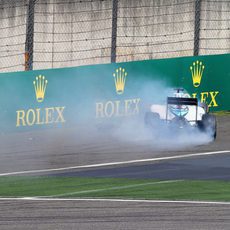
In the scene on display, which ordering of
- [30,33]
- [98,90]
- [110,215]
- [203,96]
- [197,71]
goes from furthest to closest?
1. [203,96]
2. [197,71]
3. [98,90]
4. [30,33]
5. [110,215]

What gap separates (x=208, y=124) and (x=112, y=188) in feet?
25.3

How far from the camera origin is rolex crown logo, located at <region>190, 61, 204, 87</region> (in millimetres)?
31422

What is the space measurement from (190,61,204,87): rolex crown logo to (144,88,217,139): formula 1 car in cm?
416

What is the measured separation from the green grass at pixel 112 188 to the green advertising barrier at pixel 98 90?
21.8ft

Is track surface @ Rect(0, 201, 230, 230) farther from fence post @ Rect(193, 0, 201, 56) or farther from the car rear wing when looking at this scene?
fence post @ Rect(193, 0, 201, 56)

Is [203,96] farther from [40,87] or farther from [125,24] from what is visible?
[125,24]

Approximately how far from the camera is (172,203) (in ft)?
58.2

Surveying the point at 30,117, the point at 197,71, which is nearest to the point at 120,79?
the point at 197,71

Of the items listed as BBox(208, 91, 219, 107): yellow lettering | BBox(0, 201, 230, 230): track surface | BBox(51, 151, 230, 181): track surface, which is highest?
BBox(208, 91, 219, 107): yellow lettering

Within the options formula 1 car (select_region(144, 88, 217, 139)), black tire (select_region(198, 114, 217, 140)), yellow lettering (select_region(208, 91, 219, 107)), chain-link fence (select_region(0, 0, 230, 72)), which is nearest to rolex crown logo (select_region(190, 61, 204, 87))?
yellow lettering (select_region(208, 91, 219, 107))

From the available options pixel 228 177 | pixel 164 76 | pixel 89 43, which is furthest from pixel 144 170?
pixel 89 43

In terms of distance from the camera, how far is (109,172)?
2208 centimetres

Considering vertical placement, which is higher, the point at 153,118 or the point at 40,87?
the point at 40,87

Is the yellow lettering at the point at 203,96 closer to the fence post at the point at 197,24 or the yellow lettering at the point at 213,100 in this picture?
the yellow lettering at the point at 213,100
